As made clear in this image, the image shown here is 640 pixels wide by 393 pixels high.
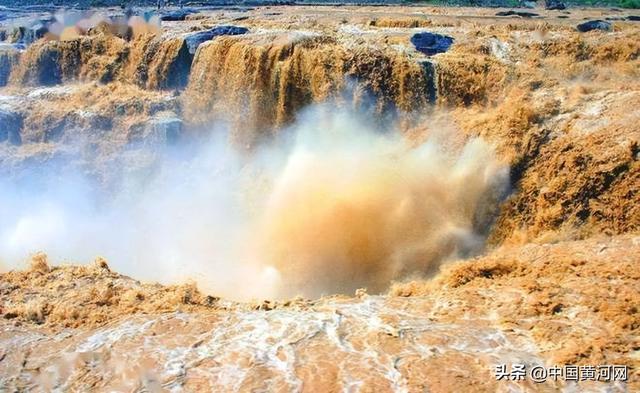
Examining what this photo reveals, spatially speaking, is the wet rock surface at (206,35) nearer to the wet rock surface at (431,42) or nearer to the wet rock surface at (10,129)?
the wet rock surface at (431,42)

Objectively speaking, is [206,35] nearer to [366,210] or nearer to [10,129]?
[10,129]

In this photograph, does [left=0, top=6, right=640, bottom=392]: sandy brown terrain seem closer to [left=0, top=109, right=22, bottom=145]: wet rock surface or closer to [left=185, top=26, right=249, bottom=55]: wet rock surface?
[left=0, top=109, right=22, bottom=145]: wet rock surface

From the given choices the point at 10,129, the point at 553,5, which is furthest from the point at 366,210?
the point at 553,5

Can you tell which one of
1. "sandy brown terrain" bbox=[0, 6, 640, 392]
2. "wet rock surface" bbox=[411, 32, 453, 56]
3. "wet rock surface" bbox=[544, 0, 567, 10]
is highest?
"wet rock surface" bbox=[544, 0, 567, 10]

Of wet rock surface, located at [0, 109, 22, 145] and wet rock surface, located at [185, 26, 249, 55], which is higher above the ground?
wet rock surface, located at [185, 26, 249, 55]

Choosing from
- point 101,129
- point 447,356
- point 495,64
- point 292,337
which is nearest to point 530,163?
point 495,64

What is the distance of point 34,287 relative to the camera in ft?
35.9

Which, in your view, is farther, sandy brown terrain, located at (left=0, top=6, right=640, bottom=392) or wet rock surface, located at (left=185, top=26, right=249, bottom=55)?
wet rock surface, located at (left=185, top=26, right=249, bottom=55)

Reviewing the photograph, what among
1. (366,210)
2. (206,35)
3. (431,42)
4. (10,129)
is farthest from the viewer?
(10,129)

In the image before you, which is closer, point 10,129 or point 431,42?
point 431,42

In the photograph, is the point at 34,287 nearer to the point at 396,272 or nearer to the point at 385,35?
the point at 396,272

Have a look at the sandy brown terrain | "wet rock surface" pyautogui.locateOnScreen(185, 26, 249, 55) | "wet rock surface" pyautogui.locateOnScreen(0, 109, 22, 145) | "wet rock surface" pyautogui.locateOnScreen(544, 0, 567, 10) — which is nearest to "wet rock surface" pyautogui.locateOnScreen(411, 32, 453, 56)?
the sandy brown terrain

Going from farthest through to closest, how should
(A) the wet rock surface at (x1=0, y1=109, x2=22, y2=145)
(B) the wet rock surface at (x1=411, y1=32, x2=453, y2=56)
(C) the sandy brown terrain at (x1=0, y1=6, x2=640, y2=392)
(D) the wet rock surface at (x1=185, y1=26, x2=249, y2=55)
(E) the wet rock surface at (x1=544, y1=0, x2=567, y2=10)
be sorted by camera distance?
(E) the wet rock surface at (x1=544, y1=0, x2=567, y2=10) → (A) the wet rock surface at (x1=0, y1=109, x2=22, y2=145) → (D) the wet rock surface at (x1=185, y1=26, x2=249, y2=55) → (B) the wet rock surface at (x1=411, y1=32, x2=453, y2=56) → (C) the sandy brown terrain at (x1=0, y1=6, x2=640, y2=392)

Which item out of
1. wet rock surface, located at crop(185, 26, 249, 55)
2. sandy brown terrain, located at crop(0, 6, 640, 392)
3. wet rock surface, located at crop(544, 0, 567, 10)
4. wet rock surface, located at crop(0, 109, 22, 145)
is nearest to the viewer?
sandy brown terrain, located at crop(0, 6, 640, 392)
